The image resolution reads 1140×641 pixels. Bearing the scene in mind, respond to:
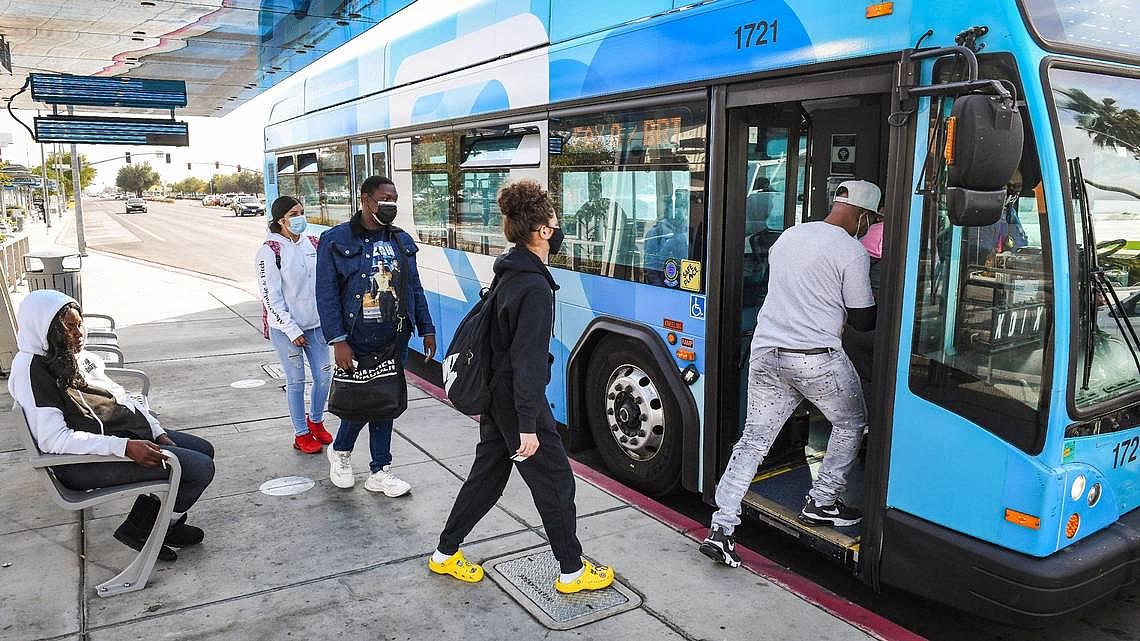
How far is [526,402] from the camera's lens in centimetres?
332

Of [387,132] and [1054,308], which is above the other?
[387,132]

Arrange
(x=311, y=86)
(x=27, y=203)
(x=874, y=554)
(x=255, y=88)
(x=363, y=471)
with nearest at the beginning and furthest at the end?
(x=874, y=554) < (x=363, y=471) < (x=311, y=86) < (x=255, y=88) < (x=27, y=203)

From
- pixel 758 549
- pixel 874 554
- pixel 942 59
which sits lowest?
pixel 758 549

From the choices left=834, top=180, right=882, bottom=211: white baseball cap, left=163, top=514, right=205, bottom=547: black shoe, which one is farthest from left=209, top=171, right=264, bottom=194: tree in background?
left=834, top=180, right=882, bottom=211: white baseball cap

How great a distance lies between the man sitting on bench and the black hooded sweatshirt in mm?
1680

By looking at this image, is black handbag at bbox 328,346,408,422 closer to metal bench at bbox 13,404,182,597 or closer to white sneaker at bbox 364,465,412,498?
white sneaker at bbox 364,465,412,498

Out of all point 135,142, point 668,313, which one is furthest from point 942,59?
point 135,142

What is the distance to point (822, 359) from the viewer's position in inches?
150

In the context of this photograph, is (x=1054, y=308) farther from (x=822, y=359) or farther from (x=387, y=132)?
(x=387, y=132)

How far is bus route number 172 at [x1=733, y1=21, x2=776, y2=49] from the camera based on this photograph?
12.8 ft

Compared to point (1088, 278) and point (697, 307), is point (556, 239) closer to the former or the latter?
point (697, 307)

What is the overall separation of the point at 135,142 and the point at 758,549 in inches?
512

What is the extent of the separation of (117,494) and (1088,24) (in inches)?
178

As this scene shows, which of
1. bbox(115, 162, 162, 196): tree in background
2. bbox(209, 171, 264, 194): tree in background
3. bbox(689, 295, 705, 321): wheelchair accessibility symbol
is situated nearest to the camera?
bbox(689, 295, 705, 321): wheelchair accessibility symbol
